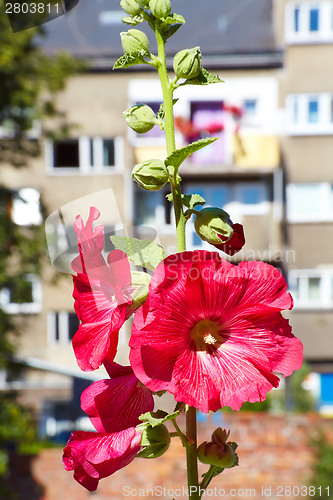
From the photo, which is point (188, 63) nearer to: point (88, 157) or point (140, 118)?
point (140, 118)

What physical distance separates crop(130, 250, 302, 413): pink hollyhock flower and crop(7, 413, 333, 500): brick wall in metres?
3.35

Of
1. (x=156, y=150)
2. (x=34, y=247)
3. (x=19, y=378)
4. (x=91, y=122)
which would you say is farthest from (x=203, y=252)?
(x=91, y=122)

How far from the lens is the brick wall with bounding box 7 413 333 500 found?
11.8 ft

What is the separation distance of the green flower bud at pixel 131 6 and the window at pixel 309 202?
558 cm

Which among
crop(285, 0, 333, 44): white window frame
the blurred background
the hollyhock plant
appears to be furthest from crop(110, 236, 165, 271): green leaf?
crop(285, 0, 333, 44): white window frame

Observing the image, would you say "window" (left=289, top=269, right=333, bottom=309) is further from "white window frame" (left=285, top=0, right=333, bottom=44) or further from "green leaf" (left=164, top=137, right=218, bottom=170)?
"green leaf" (left=164, top=137, right=218, bottom=170)

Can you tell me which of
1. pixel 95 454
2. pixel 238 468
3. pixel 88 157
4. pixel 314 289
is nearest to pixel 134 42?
pixel 95 454

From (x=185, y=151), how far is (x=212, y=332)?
0.28ft

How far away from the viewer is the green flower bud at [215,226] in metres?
0.30

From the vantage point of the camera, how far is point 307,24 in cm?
562

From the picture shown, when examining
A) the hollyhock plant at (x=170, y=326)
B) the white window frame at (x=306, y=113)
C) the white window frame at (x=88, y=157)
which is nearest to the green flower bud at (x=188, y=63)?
the hollyhock plant at (x=170, y=326)

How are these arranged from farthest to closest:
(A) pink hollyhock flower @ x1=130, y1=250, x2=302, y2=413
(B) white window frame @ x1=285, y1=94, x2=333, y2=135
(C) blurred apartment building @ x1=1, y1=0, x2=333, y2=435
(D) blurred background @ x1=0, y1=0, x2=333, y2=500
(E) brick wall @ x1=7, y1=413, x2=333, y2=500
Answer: (B) white window frame @ x1=285, y1=94, x2=333, y2=135 < (C) blurred apartment building @ x1=1, y1=0, x2=333, y2=435 < (D) blurred background @ x1=0, y1=0, x2=333, y2=500 < (E) brick wall @ x1=7, y1=413, x2=333, y2=500 < (A) pink hollyhock flower @ x1=130, y1=250, x2=302, y2=413

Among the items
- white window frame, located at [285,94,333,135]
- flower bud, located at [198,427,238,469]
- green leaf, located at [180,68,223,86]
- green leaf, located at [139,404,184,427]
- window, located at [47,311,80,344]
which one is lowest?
window, located at [47,311,80,344]

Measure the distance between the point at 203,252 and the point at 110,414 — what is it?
104mm
